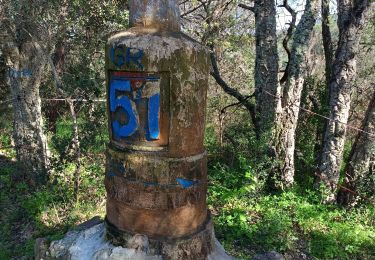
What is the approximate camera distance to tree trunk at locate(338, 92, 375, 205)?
18.2 ft

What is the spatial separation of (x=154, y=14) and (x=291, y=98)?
143 inches

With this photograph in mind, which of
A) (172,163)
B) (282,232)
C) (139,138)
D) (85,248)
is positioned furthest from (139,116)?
(282,232)

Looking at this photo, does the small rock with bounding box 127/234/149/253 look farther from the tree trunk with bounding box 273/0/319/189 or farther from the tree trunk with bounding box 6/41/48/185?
the tree trunk with bounding box 6/41/48/185

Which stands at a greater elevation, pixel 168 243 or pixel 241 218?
pixel 168 243

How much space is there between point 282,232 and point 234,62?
5.80 metres

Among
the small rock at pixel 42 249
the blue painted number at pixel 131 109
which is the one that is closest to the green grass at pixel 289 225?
the small rock at pixel 42 249

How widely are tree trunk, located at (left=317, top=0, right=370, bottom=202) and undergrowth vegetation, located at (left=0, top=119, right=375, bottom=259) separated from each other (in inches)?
17.9

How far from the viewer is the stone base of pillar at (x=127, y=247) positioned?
3025 millimetres

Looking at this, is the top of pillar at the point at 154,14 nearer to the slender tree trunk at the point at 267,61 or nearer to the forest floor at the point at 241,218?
the forest floor at the point at 241,218

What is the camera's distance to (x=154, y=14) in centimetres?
285

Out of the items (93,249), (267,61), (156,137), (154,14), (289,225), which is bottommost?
(289,225)

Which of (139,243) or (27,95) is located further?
→ (27,95)

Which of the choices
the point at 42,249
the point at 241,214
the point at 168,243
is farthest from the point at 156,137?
the point at 241,214

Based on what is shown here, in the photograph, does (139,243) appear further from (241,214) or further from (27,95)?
(27,95)
